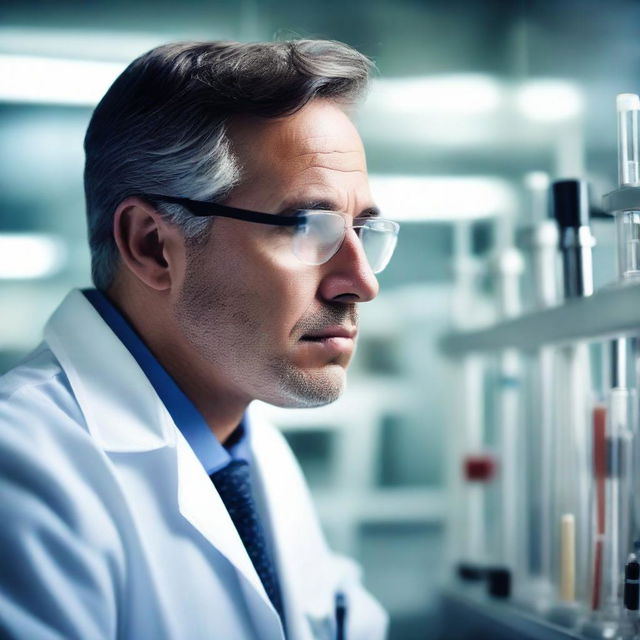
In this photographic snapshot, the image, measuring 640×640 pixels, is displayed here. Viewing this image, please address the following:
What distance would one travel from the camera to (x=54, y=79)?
1406 millimetres

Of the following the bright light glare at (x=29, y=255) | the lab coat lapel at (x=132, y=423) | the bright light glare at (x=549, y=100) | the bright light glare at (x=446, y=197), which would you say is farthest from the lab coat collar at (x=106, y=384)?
the bright light glare at (x=549, y=100)

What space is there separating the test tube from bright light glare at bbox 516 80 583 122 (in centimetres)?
48

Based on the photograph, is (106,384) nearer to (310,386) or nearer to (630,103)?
(310,386)

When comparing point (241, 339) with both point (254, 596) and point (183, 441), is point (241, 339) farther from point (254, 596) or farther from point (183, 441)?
point (254, 596)

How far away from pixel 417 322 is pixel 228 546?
2.74ft

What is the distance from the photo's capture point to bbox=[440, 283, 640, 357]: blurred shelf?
0.84 meters

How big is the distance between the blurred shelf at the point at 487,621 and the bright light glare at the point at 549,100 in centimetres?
93

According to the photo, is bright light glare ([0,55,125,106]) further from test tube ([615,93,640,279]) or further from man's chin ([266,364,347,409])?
test tube ([615,93,640,279])

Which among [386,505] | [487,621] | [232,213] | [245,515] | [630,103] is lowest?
[487,621]

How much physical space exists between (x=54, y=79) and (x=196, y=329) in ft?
2.32

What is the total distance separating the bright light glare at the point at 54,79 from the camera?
1.39 metres

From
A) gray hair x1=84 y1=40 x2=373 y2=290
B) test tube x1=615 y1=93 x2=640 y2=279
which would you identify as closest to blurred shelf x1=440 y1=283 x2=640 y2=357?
test tube x1=615 y1=93 x2=640 y2=279

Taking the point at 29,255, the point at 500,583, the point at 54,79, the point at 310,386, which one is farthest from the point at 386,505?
the point at 54,79

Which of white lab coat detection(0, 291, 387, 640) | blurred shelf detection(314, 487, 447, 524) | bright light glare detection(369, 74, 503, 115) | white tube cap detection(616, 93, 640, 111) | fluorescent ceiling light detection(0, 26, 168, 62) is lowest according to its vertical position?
blurred shelf detection(314, 487, 447, 524)
